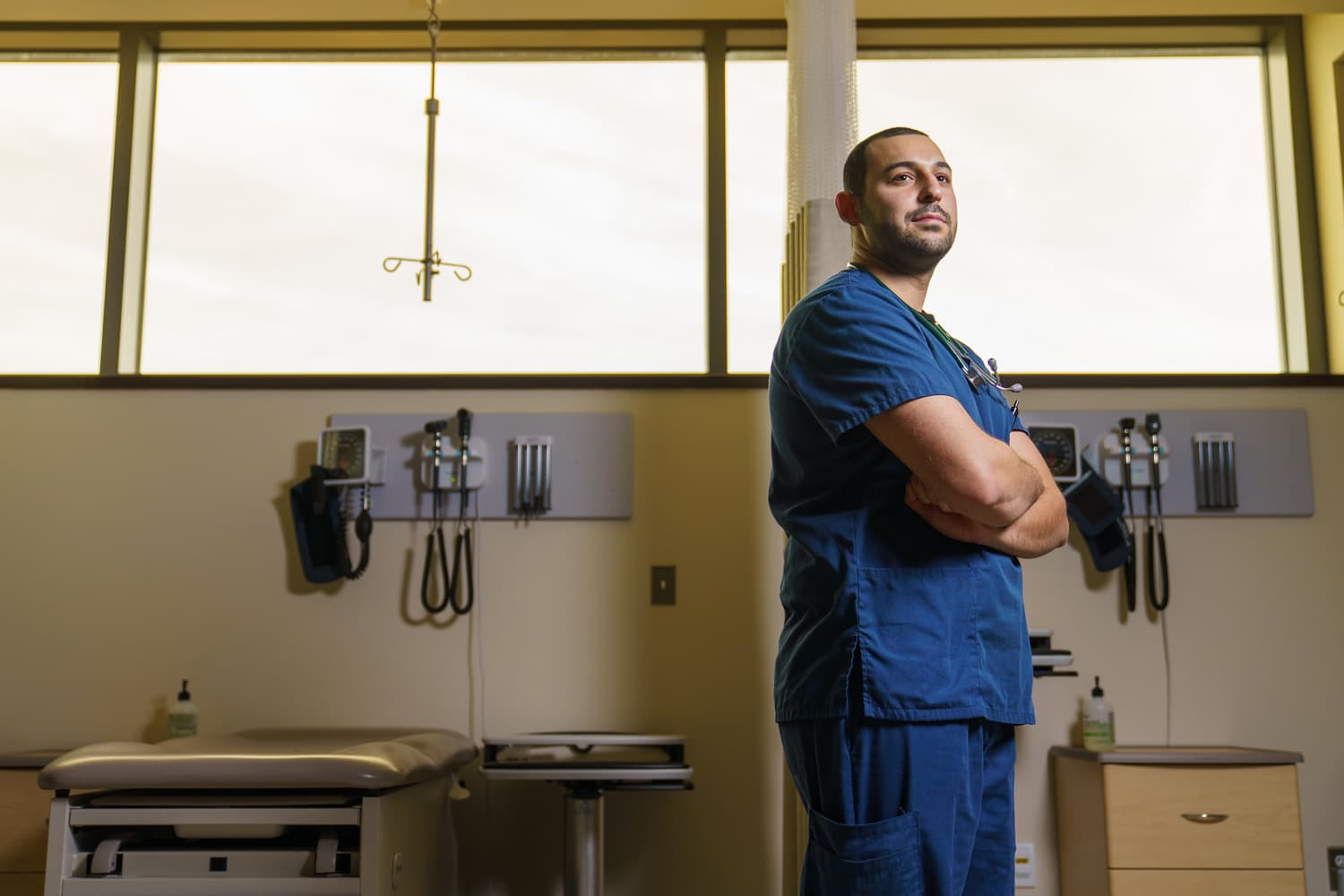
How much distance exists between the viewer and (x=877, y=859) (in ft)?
4.49

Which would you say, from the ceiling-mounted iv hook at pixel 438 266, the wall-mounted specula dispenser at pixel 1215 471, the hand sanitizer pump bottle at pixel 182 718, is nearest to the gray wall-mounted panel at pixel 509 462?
the ceiling-mounted iv hook at pixel 438 266

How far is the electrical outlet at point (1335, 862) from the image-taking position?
3121 millimetres

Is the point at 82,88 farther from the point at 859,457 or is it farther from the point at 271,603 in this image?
the point at 859,457

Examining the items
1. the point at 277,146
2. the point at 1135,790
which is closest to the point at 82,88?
the point at 277,146

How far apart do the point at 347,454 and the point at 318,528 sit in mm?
210

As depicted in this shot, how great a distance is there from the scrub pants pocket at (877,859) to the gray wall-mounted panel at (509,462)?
196cm

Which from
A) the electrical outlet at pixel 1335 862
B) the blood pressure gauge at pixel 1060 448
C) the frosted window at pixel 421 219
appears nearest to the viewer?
the electrical outlet at pixel 1335 862

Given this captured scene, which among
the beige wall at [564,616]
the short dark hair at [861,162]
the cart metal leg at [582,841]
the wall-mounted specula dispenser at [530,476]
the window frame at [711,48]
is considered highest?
the window frame at [711,48]

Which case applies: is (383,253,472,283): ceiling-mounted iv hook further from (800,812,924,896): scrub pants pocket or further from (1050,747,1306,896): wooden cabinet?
(800,812,924,896): scrub pants pocket

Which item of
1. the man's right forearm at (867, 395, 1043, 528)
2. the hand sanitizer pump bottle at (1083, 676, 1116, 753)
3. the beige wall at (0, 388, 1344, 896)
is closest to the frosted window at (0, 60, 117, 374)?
the beige wall at (0, 388, 1344, 896)

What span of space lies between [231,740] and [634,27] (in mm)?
2342

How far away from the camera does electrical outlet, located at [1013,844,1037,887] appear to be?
124 inches

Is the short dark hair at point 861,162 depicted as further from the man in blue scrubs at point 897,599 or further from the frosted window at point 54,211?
the frosted window at point 54,211

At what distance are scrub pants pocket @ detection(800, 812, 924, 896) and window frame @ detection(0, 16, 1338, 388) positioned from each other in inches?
86.6
